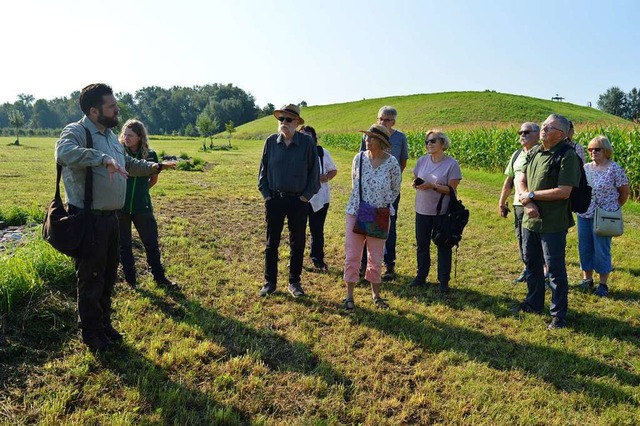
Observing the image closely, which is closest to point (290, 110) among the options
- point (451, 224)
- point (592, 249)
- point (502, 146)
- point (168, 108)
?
point (451, 224)

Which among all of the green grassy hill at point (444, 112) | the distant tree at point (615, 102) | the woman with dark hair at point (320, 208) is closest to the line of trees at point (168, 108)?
the green grassy hill at point (444, 112)

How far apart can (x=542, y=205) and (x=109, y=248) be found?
4131mm

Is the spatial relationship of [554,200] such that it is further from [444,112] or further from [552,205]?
[444,112]

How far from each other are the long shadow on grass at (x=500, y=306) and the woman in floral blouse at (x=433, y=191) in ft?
0.68

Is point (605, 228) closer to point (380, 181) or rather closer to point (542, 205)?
point (542, 205)

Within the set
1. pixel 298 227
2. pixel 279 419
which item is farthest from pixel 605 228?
pixel 279 419

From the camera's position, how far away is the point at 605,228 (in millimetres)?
5117

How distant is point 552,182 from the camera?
13.5ft

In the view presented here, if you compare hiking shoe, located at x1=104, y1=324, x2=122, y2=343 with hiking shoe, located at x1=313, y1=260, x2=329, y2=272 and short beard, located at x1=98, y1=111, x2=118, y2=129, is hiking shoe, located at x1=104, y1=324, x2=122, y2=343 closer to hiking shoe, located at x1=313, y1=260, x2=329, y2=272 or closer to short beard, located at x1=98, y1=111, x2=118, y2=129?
short beard, located at x1=98, y1=111, x2=118, y2=129

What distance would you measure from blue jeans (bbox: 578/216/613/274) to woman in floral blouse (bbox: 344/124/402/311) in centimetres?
270

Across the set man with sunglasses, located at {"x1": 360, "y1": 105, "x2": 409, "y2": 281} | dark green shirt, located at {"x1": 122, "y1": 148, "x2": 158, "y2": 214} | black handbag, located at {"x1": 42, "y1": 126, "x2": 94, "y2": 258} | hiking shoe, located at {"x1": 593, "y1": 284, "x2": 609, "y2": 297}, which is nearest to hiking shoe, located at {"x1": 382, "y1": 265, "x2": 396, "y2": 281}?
man with sunglasses, located at {"x1": 360, "y1": 105, "x2": 409, "y2": 281}

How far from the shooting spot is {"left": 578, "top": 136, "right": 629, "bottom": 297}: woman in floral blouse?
5145mm

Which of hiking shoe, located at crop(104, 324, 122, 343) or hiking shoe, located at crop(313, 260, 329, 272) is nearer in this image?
hiking shoe, located at crop(104, 324, 122, 343)

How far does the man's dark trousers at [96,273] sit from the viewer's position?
329 centimetres
